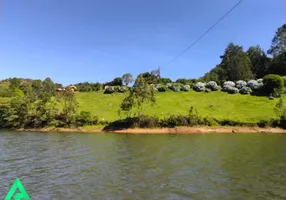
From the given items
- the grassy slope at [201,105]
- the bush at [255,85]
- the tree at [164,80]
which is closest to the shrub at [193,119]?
the grassy slope at [201,105]

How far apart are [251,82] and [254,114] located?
23.4m

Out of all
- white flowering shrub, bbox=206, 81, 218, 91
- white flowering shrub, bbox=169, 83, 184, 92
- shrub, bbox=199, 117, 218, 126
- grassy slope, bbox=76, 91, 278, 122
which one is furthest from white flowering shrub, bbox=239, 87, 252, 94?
shrub, bbox=199, 117, 218, 126

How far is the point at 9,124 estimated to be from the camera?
60.8 meters

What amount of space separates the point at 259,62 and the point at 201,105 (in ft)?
190

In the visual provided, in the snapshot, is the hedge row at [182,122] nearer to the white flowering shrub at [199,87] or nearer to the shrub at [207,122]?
the shrub at [207,122]

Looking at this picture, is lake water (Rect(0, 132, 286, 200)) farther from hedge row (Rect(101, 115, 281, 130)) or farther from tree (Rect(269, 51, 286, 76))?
tree (Rect(269, 51, 286, 76))

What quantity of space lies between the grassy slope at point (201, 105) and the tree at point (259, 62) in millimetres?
37089

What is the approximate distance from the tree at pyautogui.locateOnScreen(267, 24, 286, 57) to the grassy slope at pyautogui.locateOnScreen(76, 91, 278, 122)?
132 feet

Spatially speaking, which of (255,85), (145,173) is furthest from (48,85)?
(145,173)

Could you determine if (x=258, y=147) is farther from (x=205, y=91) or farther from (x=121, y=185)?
(x=205, y=91)

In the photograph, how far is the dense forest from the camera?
2212 inches

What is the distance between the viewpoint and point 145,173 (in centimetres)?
1936

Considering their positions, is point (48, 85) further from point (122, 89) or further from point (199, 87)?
point (199, 87)

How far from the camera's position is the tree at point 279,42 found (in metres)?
96.4
